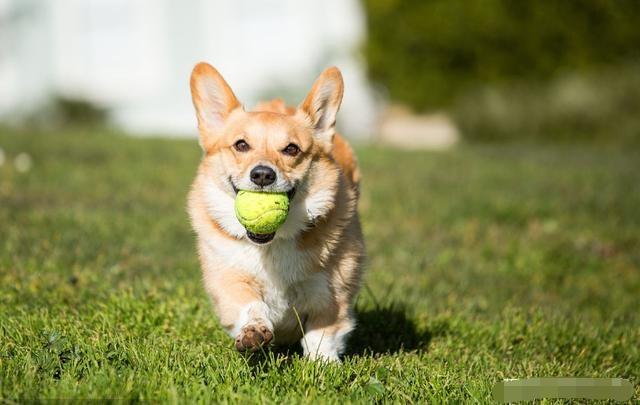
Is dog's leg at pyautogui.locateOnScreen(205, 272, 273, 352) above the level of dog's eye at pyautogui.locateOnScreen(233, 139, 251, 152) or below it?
below

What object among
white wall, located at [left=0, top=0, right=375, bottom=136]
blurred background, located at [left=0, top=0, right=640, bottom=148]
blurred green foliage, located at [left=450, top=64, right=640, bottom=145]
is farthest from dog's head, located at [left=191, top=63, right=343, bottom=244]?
white wall, located at [left=0, top=0, right=375, bottom=136]

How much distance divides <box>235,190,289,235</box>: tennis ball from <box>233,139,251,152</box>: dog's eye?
1.17 feet

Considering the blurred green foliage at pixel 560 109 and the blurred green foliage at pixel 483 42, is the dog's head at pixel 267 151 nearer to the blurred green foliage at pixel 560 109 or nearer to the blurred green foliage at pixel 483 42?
the blurred green foliage at pixel 560 109

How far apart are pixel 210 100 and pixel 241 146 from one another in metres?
0.38

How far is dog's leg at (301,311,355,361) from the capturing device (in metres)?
3.09

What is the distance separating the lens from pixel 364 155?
10.1m

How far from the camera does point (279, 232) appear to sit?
3.17m

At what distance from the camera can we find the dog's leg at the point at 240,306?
2830 mm

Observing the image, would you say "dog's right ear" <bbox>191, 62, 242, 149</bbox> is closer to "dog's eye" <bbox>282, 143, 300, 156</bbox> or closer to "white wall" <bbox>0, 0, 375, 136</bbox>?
"dog's eye" <bbox>282, 143, 300, 156</bbox>

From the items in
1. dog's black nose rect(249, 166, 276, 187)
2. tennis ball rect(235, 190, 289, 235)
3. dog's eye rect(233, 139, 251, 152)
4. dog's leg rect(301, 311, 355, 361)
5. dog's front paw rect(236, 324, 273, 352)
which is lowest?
dog's leg rect(301, 311, 355, 361)

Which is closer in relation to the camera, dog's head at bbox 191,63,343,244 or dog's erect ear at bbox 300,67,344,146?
dog's head at bbox 191,63,343,244

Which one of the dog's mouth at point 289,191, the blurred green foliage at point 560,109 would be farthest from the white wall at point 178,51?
the dog's mouth at point 289,191

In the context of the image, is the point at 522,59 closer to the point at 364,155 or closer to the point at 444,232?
the point at 364,155

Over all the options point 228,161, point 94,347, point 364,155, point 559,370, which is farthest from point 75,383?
point 364,155
